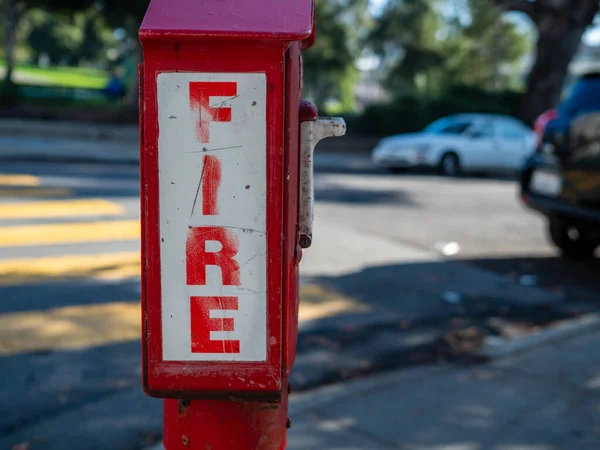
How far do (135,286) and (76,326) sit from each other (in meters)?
1.09

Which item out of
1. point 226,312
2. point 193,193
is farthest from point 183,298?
point 193,193

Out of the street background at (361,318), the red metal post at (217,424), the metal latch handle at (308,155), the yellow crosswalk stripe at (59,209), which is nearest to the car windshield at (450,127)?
the street background at (361,318)

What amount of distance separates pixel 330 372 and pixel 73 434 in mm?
1672

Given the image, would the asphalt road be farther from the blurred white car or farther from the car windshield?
the car windshield

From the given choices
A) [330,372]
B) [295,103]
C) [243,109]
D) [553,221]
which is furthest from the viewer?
[553,221]

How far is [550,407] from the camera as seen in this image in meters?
4.31

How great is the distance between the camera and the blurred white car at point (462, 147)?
1728 cm

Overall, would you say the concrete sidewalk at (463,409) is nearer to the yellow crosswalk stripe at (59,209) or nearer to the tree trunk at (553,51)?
the yellow crosswalk stripe at (59,209)

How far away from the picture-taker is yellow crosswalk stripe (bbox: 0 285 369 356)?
4953mm

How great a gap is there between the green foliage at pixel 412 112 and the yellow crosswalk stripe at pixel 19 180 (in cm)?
1369

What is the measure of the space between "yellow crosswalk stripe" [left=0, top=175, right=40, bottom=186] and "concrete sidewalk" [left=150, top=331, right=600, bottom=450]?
23.9 ft

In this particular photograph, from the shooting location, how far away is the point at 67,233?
794 centimetres

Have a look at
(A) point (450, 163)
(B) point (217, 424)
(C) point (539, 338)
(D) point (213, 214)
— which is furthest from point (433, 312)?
(A) point (450, 163)

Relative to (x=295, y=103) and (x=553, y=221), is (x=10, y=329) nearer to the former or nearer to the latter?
(x=295, y=103)
